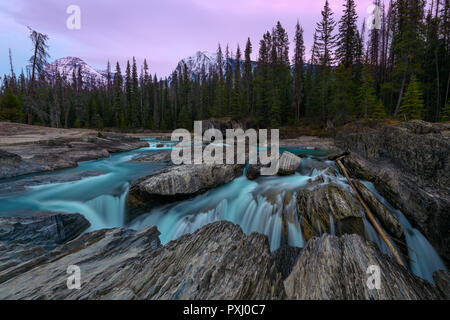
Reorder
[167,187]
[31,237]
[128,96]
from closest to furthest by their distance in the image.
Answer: [31,237] < [167,187] < [128,96]

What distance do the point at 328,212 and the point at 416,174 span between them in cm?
416

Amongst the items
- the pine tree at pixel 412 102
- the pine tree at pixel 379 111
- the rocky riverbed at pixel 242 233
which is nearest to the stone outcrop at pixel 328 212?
the rocky riverbed at pixel 242 233

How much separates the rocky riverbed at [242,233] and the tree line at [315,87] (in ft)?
54.3

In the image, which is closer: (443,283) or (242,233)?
(443,283)

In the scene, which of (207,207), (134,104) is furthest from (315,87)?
(134,104)

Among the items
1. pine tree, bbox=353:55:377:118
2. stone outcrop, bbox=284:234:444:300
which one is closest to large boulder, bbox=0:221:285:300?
stone outcrop, bbox=284:234:444:300

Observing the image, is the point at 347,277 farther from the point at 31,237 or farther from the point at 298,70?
the point at 298,70

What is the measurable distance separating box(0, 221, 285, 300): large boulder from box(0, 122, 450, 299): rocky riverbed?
2 centimetres

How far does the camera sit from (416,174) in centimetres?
628

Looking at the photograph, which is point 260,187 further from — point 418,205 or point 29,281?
point 29,281
